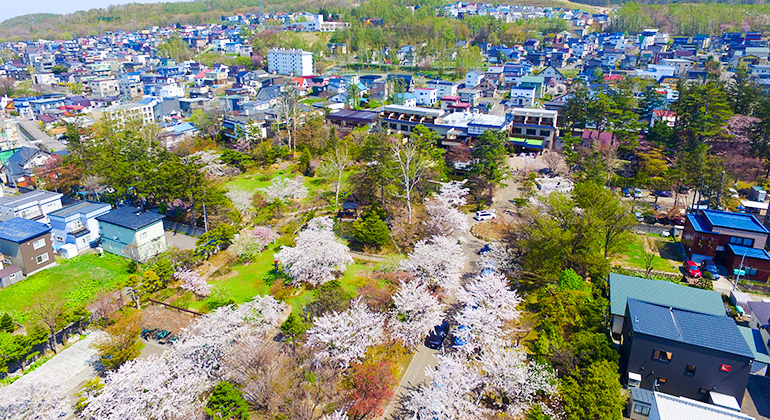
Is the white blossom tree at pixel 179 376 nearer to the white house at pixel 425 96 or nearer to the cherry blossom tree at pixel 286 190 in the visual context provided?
the cherry blossom tree at pixel 286 190

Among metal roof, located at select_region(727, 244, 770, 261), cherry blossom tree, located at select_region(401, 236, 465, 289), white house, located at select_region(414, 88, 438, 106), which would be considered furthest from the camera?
white house, located at select_region(414, 88, 438, 106)

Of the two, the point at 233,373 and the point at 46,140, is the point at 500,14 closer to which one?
the point at 46,140

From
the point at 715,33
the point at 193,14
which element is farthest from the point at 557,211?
the point at 193,14

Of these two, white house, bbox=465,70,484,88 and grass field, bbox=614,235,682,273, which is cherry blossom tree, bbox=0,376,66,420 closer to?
grass field, bbox=614,235,682,273

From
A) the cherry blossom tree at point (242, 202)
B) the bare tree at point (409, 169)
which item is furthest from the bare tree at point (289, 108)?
the bare tree at point (409, 169)

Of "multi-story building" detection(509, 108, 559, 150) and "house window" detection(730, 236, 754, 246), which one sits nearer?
"house window" detection(730, 236, 754, 246)

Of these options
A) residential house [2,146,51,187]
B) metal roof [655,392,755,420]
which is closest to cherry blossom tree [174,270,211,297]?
metal roof [655,392,755,420]
